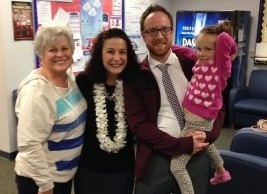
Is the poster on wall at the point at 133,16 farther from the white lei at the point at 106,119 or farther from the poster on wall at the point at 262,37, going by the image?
the white lei at the point at 106,119

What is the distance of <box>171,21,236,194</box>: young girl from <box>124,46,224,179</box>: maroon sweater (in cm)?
7

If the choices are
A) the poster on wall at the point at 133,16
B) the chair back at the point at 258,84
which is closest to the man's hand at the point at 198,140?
the poster on wall at the point at 133,16

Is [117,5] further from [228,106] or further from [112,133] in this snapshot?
[112,133]

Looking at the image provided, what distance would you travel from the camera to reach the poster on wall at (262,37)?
16.1 ft

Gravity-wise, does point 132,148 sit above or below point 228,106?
above

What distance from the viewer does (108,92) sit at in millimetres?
1497

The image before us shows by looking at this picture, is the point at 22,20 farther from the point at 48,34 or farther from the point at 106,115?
the point at 106,115

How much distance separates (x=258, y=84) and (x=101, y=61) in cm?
392

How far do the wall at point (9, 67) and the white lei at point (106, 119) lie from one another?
2.14m

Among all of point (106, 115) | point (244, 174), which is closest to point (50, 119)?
point (106, 115)

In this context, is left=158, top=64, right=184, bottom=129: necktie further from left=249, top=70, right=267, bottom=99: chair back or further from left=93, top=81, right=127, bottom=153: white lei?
left=249, top=70, right=267, bottom=99: chair back

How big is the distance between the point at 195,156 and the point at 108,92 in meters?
0.51

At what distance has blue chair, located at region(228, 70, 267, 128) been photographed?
4375 mm

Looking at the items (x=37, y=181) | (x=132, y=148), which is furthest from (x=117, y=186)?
(x=37, y=181)
